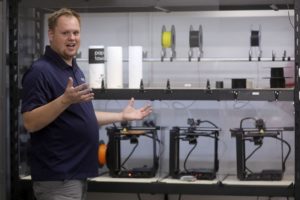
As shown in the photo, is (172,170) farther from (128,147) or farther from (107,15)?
(107,15)

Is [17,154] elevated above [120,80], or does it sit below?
below

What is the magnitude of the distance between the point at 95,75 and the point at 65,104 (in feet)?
4.51

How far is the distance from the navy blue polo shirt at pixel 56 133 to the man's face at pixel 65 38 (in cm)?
3

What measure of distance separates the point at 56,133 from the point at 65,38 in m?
0.46

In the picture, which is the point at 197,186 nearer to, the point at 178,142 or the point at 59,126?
the point at 178,142

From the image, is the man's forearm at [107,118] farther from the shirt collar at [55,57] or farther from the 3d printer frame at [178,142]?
the 3d printer frame at [178,142]

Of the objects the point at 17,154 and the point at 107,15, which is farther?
the point at 107,15

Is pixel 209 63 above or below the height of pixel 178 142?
above

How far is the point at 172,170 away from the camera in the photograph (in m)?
3.49

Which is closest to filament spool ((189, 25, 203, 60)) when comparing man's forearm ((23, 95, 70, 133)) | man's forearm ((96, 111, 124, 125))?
man's forearm ((96, 111, 124, 125))

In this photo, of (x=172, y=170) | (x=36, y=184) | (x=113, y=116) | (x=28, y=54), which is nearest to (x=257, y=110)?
(x=172, y=170)

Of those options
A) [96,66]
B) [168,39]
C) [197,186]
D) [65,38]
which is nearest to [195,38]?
[168,39]

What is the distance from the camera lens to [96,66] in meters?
3.51

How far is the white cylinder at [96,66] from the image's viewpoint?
11.5 feet
